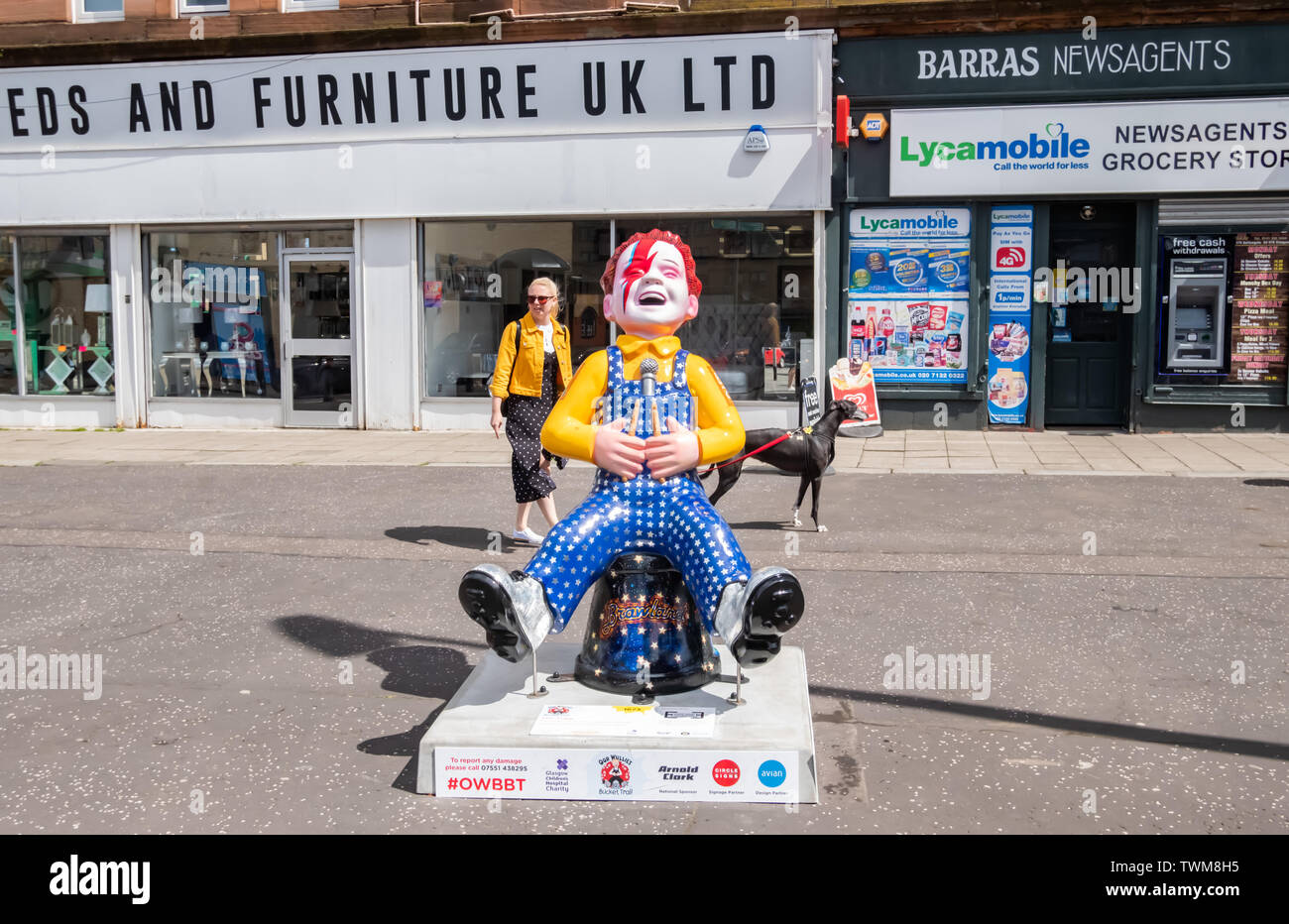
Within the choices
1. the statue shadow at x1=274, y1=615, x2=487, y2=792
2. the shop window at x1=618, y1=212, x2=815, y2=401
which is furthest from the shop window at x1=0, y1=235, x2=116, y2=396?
the statue shadow at x1=274, y1=615, x2=487, y2=792

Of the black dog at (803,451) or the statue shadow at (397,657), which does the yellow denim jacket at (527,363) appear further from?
the statue shadow at (397,657)

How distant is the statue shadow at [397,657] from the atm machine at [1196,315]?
34.2 feet

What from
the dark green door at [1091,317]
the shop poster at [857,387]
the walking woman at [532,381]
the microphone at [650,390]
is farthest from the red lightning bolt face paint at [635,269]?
the dark green door at [1091,317]

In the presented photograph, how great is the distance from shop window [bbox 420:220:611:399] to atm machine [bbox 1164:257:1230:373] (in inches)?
253

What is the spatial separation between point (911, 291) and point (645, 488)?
10.1 metres

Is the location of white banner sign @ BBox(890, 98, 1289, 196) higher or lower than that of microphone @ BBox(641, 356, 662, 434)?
higher

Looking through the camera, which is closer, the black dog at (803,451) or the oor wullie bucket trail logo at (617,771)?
the oor wullie bucket trail logo at (617,771)

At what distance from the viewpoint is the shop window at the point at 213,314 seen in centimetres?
1508

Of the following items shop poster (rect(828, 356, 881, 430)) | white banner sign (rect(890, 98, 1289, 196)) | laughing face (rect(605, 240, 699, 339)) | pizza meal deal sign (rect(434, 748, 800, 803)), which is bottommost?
pizza meal deal sign (rect(434, 748, 800, 803))

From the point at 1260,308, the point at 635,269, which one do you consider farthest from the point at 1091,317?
the point at 635,269

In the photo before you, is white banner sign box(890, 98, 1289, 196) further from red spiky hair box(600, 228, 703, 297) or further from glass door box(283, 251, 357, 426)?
red spiky hair box(600, 228, 703, 297)

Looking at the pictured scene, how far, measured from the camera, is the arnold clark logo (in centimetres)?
Result: 1303

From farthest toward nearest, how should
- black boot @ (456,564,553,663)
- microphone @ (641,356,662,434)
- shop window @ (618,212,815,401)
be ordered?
shop window @ (618,212,815,401) < microphone @ (641,356,662,434) < black boot @ (456,564,553,663)

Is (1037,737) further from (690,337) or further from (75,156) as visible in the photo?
(75,156)
